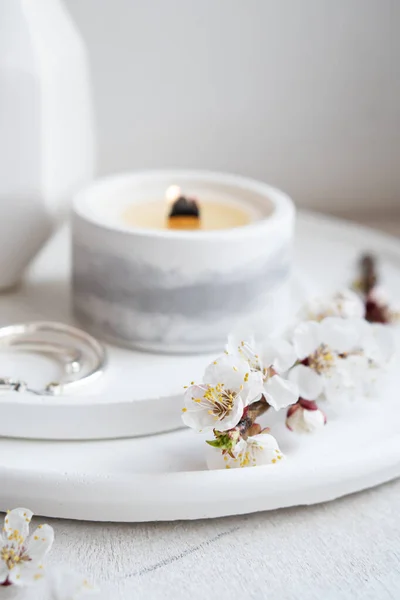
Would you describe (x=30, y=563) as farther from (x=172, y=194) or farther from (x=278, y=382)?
(x=172, y=194)

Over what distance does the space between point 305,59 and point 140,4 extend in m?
0.16

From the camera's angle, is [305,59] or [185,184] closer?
[185,184]

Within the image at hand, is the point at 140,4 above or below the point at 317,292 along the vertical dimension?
above

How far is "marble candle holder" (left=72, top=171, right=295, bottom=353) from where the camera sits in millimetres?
468

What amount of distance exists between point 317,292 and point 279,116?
0.82 feet

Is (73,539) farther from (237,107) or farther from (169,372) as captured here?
(237,107)

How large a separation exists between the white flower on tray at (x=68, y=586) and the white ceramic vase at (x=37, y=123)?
25cm

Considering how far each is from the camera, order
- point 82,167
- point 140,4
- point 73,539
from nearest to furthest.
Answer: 1. point 73,539
2. point 82,167
3. point 140,4

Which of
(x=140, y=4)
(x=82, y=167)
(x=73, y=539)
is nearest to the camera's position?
(x=73, y=539)

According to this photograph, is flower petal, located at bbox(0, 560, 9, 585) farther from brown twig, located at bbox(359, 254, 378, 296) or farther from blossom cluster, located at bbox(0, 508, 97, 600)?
brown twig, located at bbox(359, 254, 378, 296)

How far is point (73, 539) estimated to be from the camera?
1.19ft

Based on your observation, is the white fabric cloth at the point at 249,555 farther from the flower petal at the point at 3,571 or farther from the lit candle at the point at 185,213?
the lit candle at the point at 185,213

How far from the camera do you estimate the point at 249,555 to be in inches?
13.9

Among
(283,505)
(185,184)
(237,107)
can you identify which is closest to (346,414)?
(283,505)
